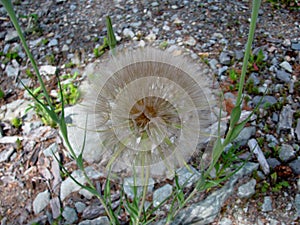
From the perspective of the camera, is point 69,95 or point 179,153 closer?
point 179,153

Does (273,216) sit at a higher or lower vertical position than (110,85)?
lower

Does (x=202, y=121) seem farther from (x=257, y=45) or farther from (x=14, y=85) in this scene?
(x=14, y=85)

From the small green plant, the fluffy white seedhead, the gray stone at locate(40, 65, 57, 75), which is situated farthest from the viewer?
the gray stone at locate(40, 65, 57, 75)

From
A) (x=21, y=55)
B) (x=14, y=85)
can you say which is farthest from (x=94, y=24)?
(x=14, y=85)

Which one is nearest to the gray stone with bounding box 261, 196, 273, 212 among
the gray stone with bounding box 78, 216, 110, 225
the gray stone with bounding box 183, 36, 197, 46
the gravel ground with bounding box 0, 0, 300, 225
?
the gravel ground with bounding box 0, 0, 300, 225

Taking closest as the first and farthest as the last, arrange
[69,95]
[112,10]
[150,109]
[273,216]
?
[150,109], [273,216], [69,95], [112,10]

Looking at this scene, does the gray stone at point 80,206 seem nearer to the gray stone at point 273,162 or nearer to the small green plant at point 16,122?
the small green plant at point 16,122

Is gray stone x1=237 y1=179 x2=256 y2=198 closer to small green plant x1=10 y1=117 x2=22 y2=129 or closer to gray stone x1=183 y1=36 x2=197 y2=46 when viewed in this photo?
gray stone x1=183 y1=36 x2=197 y2=46
